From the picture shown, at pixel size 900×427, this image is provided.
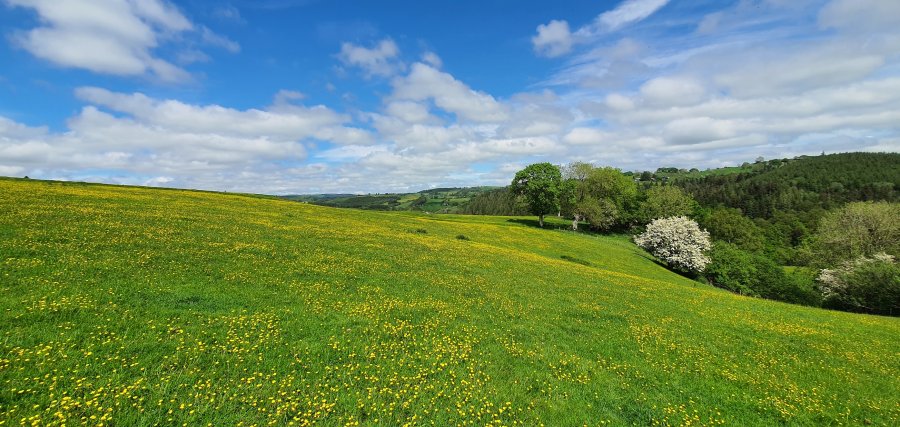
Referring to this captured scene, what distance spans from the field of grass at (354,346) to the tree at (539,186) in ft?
198

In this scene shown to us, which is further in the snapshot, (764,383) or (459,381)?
(764,383)

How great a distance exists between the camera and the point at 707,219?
10431cm

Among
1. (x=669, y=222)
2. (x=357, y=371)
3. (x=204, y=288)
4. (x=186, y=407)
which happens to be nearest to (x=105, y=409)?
(x=186, y=407)

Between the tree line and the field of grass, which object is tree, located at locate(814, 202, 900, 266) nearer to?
the tree line

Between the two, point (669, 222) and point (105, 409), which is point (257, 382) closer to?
point (105, 409)

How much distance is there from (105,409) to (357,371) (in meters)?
5.79

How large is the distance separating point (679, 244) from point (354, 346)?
2804 inches

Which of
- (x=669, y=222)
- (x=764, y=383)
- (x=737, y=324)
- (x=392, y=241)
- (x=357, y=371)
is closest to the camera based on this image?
(x=357, y=371)

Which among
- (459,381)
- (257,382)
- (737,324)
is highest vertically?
(257,382)

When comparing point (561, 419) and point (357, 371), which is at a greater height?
point (357, 371)

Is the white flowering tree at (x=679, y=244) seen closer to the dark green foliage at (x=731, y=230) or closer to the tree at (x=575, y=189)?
the tree at (x=575, y=189)

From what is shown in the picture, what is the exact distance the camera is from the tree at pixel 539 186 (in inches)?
3361

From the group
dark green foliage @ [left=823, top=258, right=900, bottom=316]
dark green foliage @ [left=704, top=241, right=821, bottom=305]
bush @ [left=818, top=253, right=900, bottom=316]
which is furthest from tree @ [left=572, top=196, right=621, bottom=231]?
dark green foliage @ [left=823, top=258, right=900, bottom=316]

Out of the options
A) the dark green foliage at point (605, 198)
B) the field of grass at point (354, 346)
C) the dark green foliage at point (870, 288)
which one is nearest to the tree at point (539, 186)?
the dark green foliage at point (605, 198)
